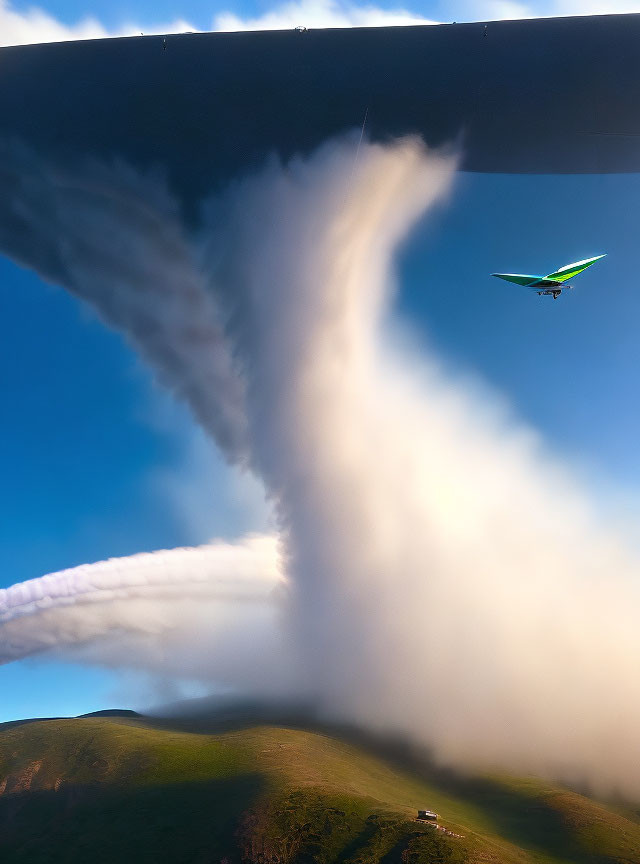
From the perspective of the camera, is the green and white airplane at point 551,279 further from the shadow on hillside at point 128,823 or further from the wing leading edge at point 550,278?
the shadow on hillside at point 128,823

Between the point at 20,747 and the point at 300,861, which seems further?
the point at 20,747

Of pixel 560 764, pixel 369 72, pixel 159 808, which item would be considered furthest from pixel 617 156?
pixel 159 808

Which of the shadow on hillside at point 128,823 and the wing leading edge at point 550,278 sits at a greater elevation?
the wing leading edge at point 550,278

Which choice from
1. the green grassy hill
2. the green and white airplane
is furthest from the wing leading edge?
the green grassy hill

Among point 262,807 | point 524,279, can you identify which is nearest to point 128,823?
point 262,807

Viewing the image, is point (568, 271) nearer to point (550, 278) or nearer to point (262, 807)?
point (550, 278)

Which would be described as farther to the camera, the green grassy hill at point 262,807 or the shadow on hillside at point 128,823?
the shadow on hillside at point 128,823

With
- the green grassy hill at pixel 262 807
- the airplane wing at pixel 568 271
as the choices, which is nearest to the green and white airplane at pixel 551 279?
the airplane wing at pixel 568 271

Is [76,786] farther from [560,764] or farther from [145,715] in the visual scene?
[560,764]
